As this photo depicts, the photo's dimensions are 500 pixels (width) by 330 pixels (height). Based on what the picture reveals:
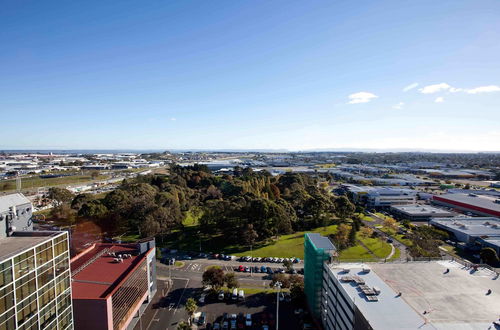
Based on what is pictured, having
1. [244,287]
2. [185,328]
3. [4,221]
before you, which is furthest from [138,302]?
[4,221]

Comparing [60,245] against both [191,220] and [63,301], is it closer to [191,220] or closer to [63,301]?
[63,301]

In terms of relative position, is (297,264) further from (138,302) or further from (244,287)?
(138,302)

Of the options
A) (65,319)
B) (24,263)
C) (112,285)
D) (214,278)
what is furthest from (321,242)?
(24,263)

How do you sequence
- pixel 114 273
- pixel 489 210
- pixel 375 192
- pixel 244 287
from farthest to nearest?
pixel 375 192
pixel 489 210
pixel 244 287
pixel 114 273

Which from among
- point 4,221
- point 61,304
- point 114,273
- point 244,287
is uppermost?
point 4,221

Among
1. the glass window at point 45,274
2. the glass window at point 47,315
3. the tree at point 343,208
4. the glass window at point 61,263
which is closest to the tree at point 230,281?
the glass window at point 61,263

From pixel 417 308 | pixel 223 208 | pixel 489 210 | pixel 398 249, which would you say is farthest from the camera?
pixel 489 210

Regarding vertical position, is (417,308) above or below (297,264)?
above

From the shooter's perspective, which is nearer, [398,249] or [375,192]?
[398,249]
